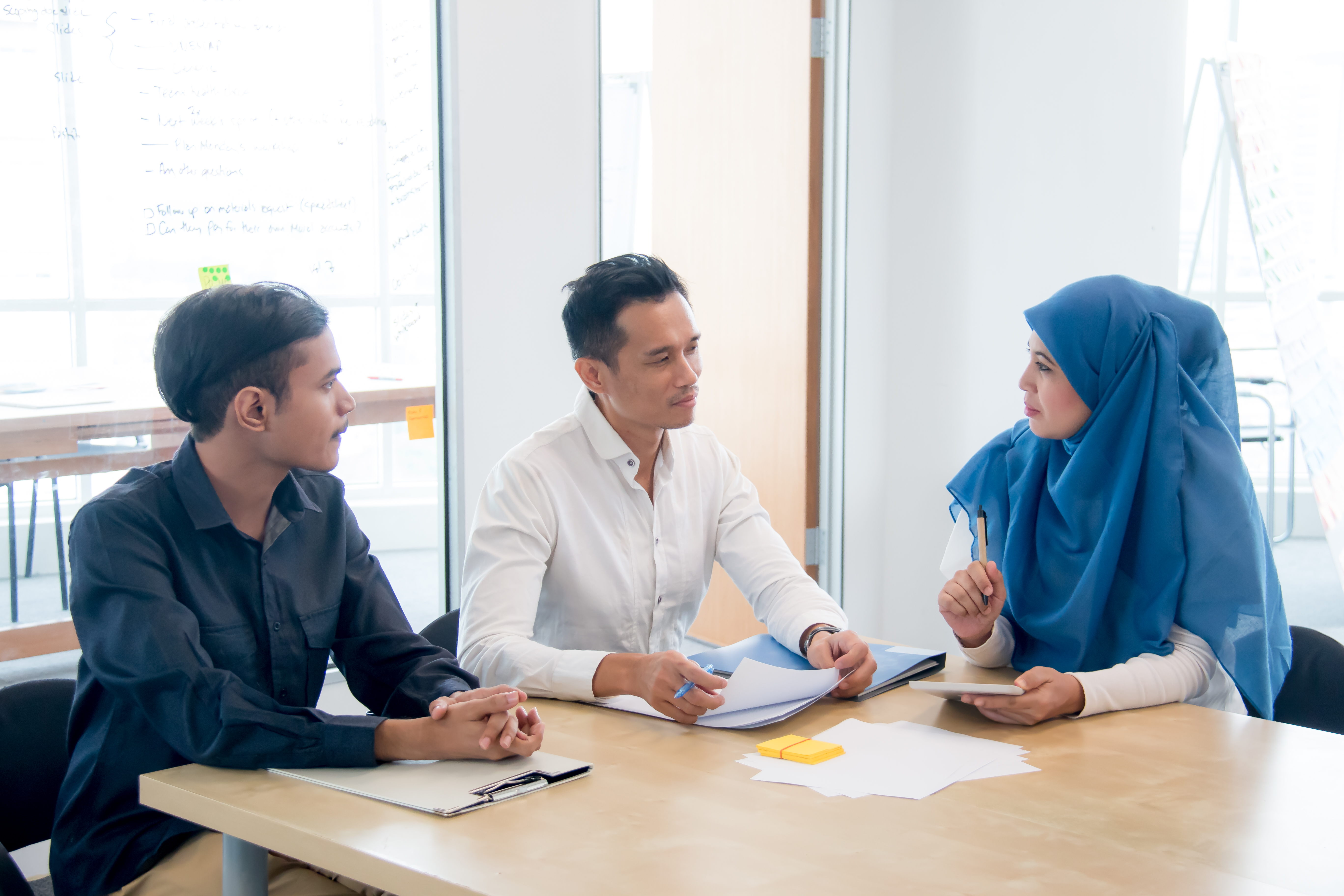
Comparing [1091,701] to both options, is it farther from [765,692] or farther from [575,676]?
[575,676]

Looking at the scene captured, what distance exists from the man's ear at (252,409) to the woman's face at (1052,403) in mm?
1231

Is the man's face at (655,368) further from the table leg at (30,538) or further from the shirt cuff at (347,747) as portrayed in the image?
the table leg at (30,538)

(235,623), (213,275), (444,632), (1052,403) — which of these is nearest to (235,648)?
(235,623)

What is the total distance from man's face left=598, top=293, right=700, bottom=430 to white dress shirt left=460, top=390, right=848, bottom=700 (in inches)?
3.1

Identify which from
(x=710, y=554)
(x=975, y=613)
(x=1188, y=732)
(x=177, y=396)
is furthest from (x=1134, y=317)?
(x=177, y=396)

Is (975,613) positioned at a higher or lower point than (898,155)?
lower

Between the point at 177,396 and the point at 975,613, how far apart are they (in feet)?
4.04

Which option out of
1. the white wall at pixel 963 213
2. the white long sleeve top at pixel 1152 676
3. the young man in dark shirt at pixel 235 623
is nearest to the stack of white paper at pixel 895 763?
the white long sleeve top at pixel 1152 676

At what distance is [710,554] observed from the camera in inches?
84.0

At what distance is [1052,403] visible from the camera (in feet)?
6.17

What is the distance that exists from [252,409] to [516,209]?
5.99 ft

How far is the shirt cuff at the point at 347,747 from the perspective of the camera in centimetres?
128

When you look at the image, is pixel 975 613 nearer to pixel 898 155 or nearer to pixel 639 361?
pixel 639 361

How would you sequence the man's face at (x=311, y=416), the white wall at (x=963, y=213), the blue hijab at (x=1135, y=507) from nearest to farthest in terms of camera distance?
the man's face at (x=311, y=416) → the blue hijab at (x=1135, y=507) → the white wall at (x=963, y=213)
